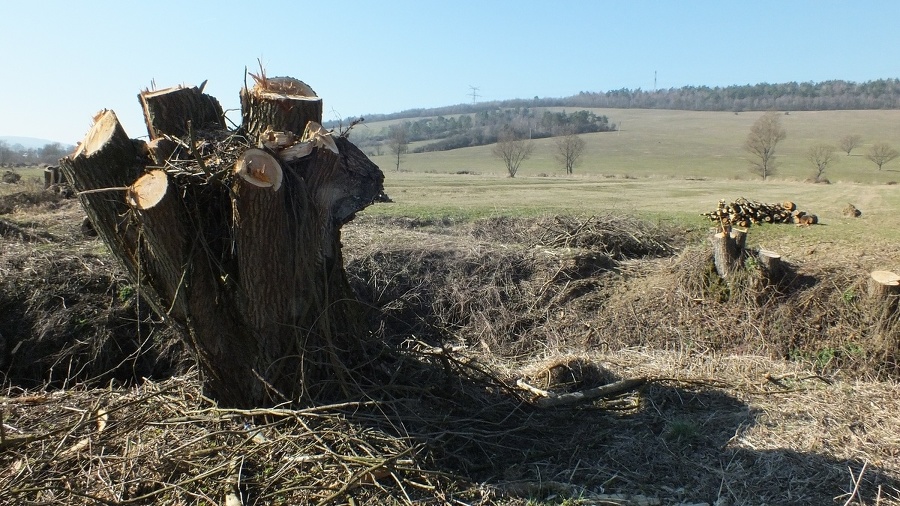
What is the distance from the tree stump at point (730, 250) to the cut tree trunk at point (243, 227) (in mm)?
6022

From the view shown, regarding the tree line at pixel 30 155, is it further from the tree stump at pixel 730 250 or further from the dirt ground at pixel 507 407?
the tree stump at pixel 730 250

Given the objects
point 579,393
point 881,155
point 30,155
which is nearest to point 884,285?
point 579,393

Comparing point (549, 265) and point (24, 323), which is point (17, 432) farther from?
point (549, 265)

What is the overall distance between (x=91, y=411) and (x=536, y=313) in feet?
21.4

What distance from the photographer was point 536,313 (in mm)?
9625

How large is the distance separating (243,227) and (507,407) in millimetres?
2465

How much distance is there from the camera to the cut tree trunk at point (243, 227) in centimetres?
385

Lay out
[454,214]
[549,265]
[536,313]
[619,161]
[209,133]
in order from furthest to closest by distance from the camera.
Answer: [619,161] → [454,214] → [549,265] → [536,313] → [209,133]

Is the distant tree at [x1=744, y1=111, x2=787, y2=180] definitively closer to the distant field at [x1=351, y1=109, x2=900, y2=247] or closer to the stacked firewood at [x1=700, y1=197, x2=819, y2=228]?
the distant field at [x1=351, y1=109, x2=900, y2=247]

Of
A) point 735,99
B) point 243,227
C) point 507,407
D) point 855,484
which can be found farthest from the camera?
point 735,99

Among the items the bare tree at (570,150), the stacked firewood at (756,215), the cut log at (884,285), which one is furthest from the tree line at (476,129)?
the cut log at (884,285)

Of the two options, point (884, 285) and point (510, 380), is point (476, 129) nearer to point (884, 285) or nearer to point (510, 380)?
point (884, 285)

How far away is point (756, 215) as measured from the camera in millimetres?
14734

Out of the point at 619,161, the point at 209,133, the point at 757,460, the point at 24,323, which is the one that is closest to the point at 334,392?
the point at 209,133
